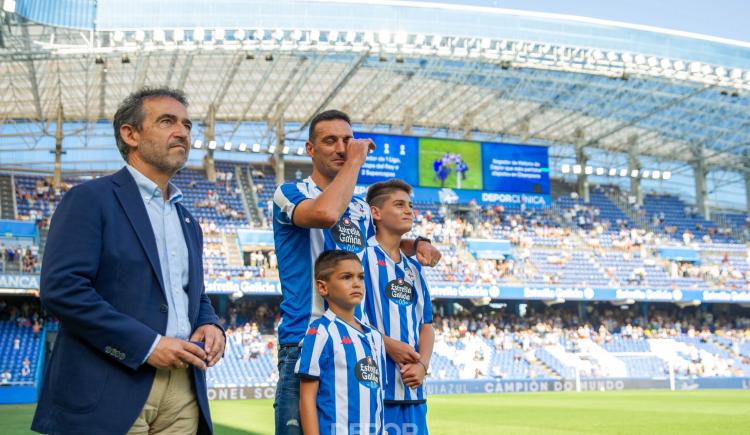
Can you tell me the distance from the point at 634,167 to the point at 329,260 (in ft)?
→ 142

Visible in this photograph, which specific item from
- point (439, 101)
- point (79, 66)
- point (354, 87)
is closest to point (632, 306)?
point (439, 101)

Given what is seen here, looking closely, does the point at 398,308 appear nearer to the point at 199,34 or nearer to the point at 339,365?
the point at 339,365

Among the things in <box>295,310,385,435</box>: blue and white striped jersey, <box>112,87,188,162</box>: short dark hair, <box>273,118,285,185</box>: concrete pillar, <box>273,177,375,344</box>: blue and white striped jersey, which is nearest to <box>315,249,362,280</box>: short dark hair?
<box>273,177,375,344</box>: blue and white striped jersey

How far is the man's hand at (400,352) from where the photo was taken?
185 inches

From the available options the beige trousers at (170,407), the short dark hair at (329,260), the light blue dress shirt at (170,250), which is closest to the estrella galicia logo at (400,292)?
Answer: the short dark hair at (329,260)

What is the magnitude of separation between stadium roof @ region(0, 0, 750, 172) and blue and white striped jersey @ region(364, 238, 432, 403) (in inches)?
921

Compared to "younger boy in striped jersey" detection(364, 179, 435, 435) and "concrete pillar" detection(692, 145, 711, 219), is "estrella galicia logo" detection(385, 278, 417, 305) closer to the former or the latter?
"younger boy in striped jersey" detection(364, 179, 435, 435)

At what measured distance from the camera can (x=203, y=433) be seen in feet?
11.9

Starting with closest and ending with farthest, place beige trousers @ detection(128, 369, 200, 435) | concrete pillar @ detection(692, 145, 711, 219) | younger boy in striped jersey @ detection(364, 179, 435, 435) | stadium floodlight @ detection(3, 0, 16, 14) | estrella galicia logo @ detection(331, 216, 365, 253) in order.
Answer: beige trousers @ detection(128, 369, 200, 435) < estrella galicia logo @ detection(331, 216, 365, 253) < younger boy in striped jersey @ detection(364, 179, 435, 435) < stadium floodlight @ detection(3, 0, 16, 14) < concrete pillar @ detection(692, 145, 711, 219)

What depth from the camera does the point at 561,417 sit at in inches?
663

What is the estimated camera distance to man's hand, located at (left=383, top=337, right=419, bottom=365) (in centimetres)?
470

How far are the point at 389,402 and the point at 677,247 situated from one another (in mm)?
39990

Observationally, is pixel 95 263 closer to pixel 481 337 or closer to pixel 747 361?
pixel 481 337

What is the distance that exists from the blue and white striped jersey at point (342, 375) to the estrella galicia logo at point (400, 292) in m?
0.67
